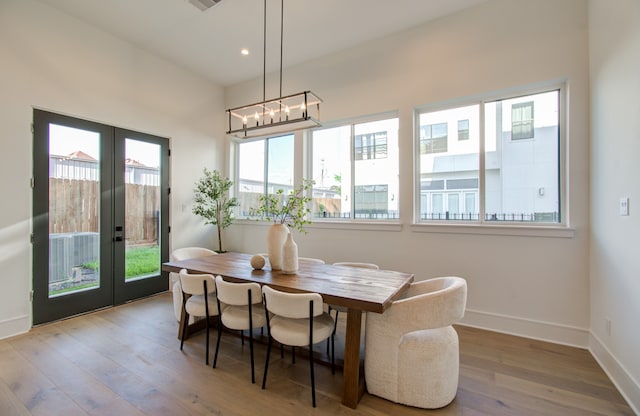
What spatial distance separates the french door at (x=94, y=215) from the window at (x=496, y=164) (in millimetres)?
4009

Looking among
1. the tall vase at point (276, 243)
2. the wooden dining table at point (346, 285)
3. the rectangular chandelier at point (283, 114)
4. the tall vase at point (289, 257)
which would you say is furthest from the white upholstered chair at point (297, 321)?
the rectangular chandelier at point (283, 114)

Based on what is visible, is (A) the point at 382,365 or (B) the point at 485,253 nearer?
(A) the point at 382,365

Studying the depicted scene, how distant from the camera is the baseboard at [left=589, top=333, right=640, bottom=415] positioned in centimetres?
192

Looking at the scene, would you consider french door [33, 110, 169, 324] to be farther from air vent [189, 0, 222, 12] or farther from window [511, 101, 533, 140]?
window [511, 101, 533, 140]

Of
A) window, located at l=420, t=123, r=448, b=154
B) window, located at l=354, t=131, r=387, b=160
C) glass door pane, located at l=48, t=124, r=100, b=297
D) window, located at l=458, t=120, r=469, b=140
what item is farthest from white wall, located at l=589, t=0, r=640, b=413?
glass door pane, located at l=48, t=124, r=100, b=297

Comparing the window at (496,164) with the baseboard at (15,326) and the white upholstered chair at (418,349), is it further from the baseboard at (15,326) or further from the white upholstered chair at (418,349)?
the baseboard at (15,326)

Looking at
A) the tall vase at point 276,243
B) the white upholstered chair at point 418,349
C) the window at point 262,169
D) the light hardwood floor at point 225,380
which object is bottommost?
the light hardwood floor at point 225,380

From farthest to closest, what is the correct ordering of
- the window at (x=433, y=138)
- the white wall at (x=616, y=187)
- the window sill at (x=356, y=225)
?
the window sill at (x=356, y=225)
the window at (x=433, y=138)
the white wall at (x=616, y=187)

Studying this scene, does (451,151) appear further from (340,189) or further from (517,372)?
(517,372)

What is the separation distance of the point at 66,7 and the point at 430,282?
16.6 ft

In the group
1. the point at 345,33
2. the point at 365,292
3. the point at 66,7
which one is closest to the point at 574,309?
the point at 365,292

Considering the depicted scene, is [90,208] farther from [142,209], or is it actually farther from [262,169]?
[262,169]

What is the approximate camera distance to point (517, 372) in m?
2.35

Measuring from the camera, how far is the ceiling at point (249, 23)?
3277 mm
